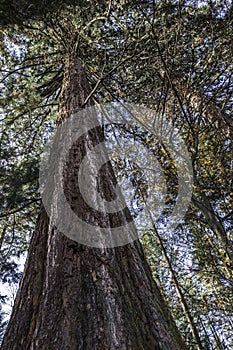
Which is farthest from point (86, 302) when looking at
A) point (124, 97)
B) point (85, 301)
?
point (124, 97)

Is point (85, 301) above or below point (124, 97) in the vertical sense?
below

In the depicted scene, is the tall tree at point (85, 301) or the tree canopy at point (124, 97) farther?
the tree canopy at point (124, 97)

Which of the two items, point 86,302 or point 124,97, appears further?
point 124,97

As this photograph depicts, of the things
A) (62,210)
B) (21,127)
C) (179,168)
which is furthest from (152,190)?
(62,210)

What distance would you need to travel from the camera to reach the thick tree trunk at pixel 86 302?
3.19 ft

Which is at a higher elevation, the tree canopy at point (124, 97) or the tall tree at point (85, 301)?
the tree canopy at point (124, 97)

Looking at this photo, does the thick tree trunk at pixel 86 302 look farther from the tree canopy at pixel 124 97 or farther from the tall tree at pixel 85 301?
the tree canopy at pixel 124 97

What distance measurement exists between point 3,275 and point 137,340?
565cm

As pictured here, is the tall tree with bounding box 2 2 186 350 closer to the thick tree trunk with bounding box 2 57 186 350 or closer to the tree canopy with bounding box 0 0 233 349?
the thick tree trunk with bounding box 2 57 186 350

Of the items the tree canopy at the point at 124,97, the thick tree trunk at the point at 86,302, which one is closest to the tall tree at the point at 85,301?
the thick tree trunk at the point at 86,302

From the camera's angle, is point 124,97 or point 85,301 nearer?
point 85,301

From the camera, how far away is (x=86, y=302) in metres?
1.08

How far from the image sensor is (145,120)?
5.20 metres

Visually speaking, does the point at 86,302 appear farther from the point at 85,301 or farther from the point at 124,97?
the point at 124,97
